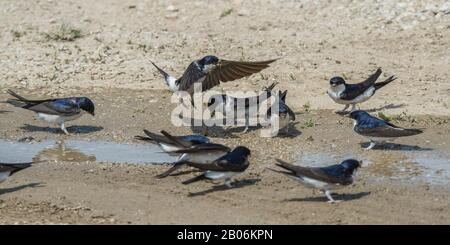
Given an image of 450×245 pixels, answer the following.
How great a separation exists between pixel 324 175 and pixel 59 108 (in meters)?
4.41

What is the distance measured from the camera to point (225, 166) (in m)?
8.73

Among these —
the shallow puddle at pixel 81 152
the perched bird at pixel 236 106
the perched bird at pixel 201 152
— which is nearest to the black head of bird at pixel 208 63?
the perched bird at pixel 236 106

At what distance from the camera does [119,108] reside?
13.0 meters

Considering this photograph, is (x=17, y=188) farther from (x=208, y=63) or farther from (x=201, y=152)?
(x=208, y=63)

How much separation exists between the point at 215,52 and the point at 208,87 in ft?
9.49

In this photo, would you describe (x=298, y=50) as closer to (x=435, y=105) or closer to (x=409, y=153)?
(x=435, y=105)

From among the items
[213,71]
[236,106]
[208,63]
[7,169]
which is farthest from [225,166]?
[213,71]

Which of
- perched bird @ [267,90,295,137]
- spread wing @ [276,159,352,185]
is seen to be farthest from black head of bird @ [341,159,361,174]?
perched bird @ [267,90,295,137]

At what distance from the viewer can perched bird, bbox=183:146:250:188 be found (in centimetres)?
872

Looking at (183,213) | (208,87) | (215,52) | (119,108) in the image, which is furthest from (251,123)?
(183,213)

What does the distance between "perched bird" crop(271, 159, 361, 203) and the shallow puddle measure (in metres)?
2.31

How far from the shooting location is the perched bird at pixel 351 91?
39.9 feet

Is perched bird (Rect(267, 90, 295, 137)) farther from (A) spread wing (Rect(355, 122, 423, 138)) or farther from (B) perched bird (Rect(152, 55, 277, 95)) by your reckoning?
(A) spread wing (Rect(355, 122, 423, 138))

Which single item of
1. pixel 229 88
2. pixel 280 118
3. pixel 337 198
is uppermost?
pixel 229 88
